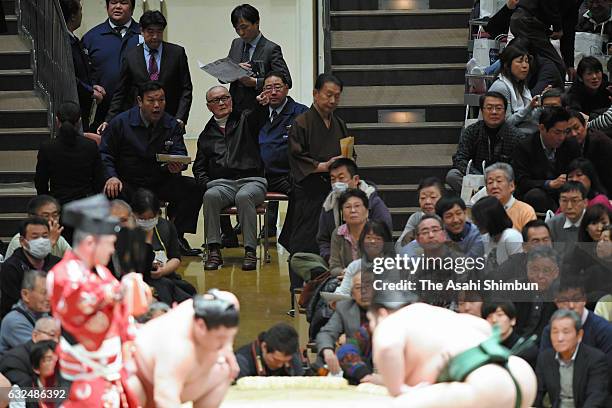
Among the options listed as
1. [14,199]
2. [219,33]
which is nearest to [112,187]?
[14,199]

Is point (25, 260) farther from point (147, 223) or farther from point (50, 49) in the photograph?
point (50, 49)

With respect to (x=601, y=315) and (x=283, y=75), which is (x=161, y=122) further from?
(x=601, y=315)

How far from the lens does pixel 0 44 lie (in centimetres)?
799

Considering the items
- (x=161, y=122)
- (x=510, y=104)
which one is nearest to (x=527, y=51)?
(x=510, y=104)

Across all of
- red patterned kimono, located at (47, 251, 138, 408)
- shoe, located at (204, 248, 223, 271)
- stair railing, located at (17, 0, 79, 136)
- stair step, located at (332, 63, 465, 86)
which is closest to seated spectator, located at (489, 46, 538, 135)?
stair step, located at (332, 63, 465, 86)

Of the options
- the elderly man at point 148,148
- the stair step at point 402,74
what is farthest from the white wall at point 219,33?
the elderly man at point 148,148

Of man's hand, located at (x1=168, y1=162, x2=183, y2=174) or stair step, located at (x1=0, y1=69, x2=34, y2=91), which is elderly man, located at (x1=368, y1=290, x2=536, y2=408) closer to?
man's hand, located at (x1=168, y1=162, x2=183, y2=174)

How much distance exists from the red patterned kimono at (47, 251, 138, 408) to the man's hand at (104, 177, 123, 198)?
280 cm

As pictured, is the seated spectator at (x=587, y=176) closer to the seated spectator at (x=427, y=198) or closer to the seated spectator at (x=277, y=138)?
the seated spectator at (x=427, y=198)

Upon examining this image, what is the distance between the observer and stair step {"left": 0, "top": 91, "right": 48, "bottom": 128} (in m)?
7.82

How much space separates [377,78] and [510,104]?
131 centimetres

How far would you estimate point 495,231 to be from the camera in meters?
6.12

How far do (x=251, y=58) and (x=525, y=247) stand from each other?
2.70 meters

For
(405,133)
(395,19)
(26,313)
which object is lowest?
(26,313)
